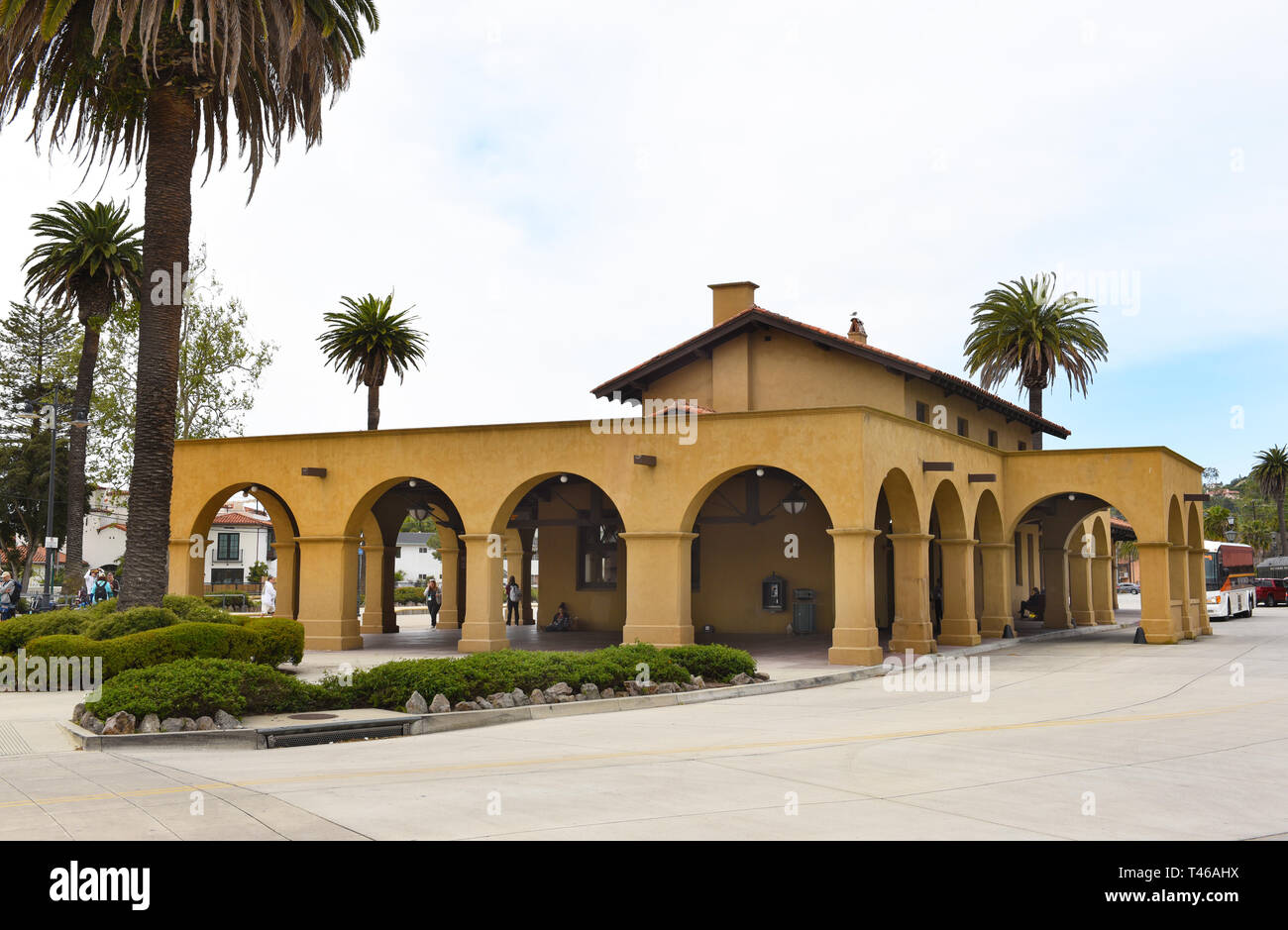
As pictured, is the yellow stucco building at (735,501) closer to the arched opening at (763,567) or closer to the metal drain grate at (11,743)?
the arched opening at (763,567)

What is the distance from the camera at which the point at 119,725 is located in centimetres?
1223

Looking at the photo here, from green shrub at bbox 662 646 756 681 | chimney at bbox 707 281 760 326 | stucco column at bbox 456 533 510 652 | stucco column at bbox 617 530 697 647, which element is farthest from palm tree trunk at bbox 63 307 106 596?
green shrub at bbox 662 646 756 681

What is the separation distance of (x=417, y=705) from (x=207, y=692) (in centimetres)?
245

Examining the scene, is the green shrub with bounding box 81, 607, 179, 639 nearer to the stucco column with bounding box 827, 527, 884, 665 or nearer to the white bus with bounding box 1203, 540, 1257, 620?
the stucco column with bounding box 827, 527, 884, 665

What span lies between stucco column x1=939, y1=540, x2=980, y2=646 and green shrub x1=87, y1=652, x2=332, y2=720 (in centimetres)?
1633

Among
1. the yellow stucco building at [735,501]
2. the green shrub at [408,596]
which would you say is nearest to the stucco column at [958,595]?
the yellow stucco building at [735,501]

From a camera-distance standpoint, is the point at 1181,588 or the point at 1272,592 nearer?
the point at 1181,588

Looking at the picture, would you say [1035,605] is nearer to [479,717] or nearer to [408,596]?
[479,717]

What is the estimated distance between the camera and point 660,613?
22.9 meters

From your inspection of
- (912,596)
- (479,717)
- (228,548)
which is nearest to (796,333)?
(912,596)

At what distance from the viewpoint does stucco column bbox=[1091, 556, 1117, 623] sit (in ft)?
127

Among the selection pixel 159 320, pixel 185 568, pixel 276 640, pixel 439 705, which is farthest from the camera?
pixel 185 568
